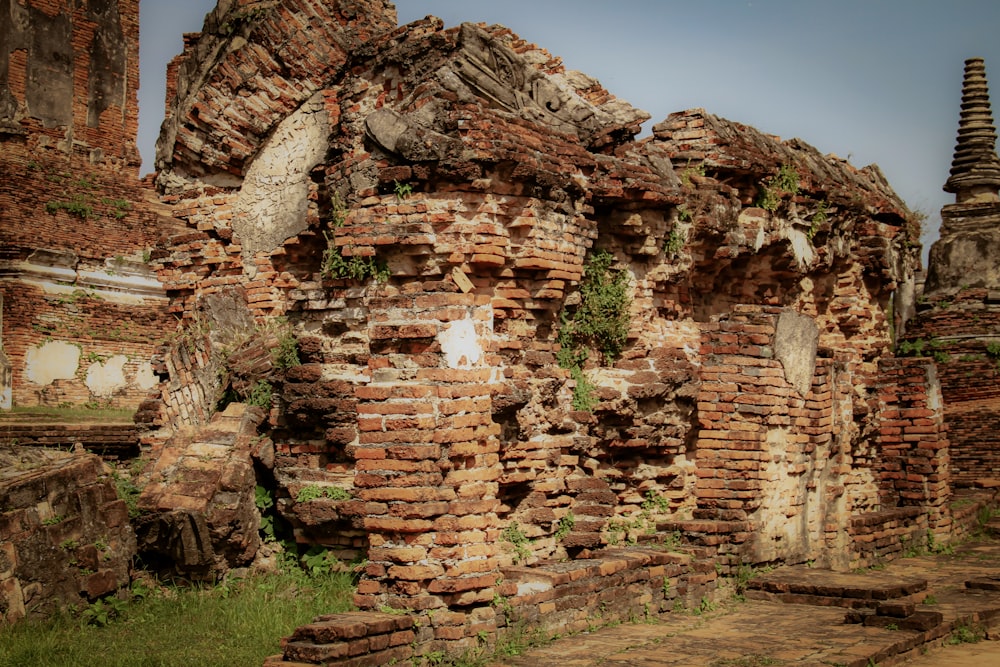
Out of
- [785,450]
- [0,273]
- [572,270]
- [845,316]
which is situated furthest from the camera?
[0,273]

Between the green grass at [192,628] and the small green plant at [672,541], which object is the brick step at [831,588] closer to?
the small green plant at [672,541]

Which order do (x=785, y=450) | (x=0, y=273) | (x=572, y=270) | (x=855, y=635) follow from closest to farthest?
1. (x=855, y=635)
2. (x=572, y=270)
3. (x=785, y=450)
4. (x=0, y=273)

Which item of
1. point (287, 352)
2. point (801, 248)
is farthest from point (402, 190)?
point (801, 248)

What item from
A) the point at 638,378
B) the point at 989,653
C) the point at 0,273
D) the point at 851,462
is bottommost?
the point at 989,653

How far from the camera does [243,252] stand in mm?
9523

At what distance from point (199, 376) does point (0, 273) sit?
42.9 ft

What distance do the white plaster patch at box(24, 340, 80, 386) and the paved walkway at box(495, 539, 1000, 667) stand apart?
587 inches

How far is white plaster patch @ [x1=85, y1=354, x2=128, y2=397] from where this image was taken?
20.6 m

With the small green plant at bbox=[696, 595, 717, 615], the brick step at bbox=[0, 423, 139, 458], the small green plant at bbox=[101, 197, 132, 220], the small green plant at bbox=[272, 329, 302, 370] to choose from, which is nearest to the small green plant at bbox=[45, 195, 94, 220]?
the small green plant at bbox=[101, 197, 132, 220]

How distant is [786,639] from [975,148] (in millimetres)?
13842

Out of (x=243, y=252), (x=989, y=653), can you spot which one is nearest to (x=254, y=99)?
(x=243, y=252)

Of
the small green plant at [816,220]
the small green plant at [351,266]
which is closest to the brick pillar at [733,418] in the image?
the small green plant at [816,220]

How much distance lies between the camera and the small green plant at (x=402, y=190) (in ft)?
24.4

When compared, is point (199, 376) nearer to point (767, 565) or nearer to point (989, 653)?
point (767, 565)
